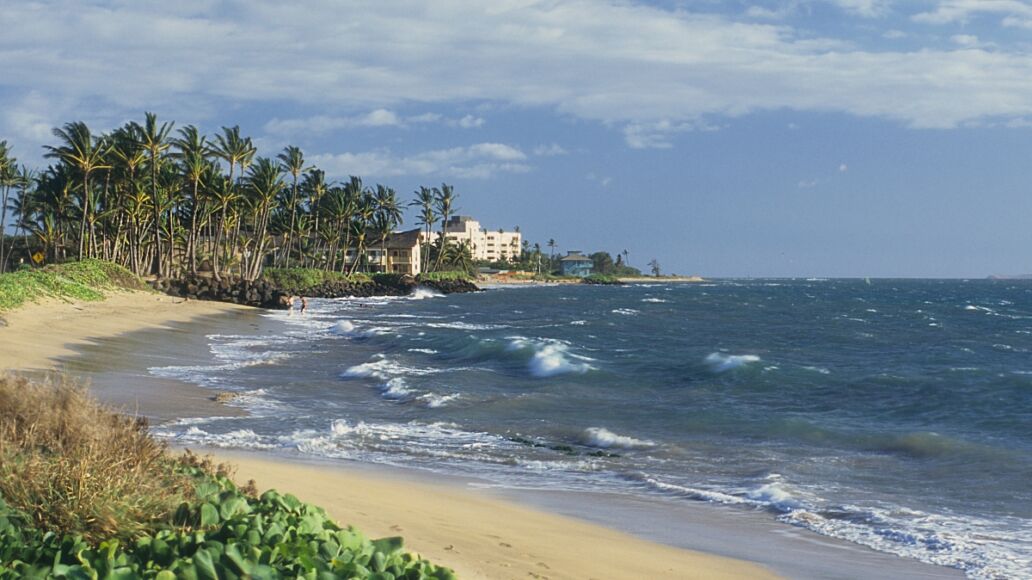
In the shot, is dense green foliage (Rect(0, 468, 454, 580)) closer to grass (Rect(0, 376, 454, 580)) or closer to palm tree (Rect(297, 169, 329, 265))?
grass (Rect(0, 376, 454, 580))


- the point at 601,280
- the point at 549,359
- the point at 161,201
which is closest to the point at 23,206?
the point at 161,201

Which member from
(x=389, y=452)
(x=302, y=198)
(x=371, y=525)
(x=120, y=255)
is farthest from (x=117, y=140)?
(x=371, y=525)

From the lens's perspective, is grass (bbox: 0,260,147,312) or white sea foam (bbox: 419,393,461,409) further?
grass (bbox: 0,260,147,312)

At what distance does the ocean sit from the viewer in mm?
11719

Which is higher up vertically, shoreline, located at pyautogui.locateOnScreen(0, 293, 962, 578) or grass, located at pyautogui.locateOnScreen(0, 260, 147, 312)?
grass, located at pyautogui.locateOnScreen(0, 260, 147, 312)

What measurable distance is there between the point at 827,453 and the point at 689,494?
4466 millimetres

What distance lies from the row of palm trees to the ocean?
2943 centimetres

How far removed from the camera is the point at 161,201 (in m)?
67.1

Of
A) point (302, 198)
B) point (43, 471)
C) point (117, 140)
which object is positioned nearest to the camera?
point (43, 471)

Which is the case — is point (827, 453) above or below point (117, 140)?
below

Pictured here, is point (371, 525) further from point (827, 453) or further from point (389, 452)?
point (827, 453)

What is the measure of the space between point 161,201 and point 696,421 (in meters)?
56.7

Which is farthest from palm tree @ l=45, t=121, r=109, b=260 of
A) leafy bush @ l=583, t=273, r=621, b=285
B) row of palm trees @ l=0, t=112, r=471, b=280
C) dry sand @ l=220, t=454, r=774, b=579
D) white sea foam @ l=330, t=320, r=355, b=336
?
leafy bush @ l=583, t=273, r=621, b=285

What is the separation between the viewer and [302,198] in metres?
97.1
